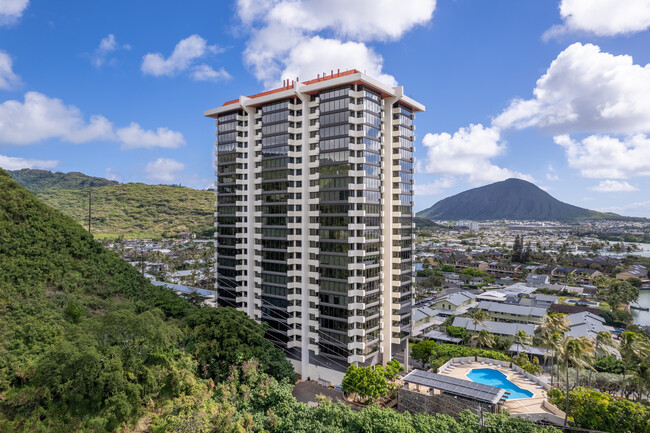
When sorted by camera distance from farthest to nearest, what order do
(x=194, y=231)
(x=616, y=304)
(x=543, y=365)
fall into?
(x=194, y=231), (x=616, y=304), (x=543, y=365)

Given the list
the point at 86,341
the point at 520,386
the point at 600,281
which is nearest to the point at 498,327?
the point at 520,386

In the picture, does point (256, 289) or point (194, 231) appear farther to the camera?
point (194, 231)

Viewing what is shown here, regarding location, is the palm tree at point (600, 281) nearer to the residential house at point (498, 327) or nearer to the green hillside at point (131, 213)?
the residential house at point (498, 327)

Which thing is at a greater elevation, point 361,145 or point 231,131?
point 231,131

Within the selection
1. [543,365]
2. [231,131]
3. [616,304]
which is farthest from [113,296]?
[616,304]

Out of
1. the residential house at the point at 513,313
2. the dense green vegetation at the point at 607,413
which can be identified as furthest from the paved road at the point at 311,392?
the residential house at the point at 513,313

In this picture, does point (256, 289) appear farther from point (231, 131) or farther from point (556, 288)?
point (556, 288)

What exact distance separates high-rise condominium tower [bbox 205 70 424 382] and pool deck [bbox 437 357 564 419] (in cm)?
823

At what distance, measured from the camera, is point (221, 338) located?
134ft

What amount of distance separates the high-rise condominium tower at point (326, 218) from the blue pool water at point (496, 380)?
10233 mm

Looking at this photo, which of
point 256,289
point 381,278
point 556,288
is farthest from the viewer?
point 556,288

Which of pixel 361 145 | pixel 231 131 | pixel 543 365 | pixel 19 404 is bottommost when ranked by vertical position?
pixel 543 365

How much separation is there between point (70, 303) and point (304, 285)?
2644cm

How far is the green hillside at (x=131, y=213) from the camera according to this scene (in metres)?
161
